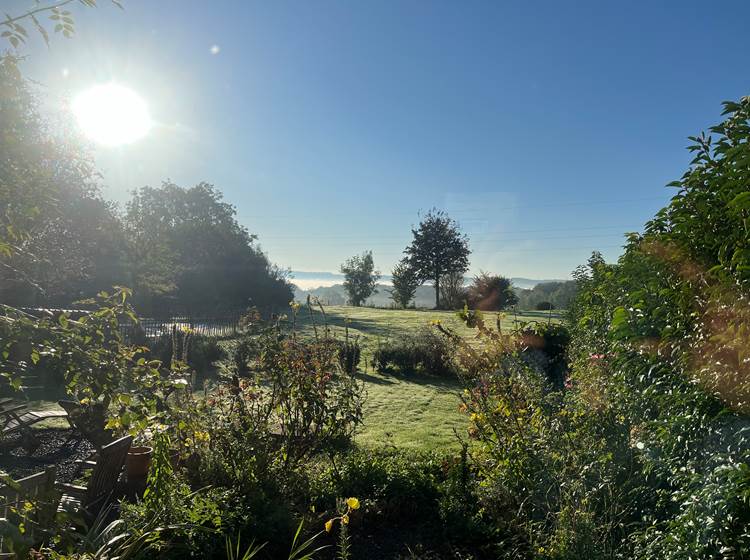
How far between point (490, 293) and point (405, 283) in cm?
1344

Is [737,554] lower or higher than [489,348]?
lower

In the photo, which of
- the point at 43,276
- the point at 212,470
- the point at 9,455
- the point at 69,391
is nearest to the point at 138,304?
the point at 43,276

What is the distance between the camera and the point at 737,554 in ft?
6.98

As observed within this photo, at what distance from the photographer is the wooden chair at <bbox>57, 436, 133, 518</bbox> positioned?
4.09m

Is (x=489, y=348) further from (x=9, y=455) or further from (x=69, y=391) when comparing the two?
(x=9, y=455)

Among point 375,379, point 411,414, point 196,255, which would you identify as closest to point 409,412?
point 411,414

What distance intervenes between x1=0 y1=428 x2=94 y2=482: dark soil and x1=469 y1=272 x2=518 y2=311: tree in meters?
31.7

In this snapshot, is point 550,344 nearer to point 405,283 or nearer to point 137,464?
point 137,464

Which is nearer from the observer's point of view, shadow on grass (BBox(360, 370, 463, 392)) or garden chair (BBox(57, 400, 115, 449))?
garden chair (BBox(57, 400, 115, 449))

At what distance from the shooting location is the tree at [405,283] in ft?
160

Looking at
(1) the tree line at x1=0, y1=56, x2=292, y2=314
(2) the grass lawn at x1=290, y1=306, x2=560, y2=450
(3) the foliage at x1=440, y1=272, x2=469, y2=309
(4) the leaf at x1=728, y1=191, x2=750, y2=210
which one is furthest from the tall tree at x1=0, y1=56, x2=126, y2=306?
(3) the foliage at x1=440, y1=272, x2=469, y2=309

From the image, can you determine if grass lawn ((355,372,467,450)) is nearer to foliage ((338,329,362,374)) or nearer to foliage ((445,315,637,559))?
foliage ((338,329,362,374))

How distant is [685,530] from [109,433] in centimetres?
612

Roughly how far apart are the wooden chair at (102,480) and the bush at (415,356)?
10.0m
